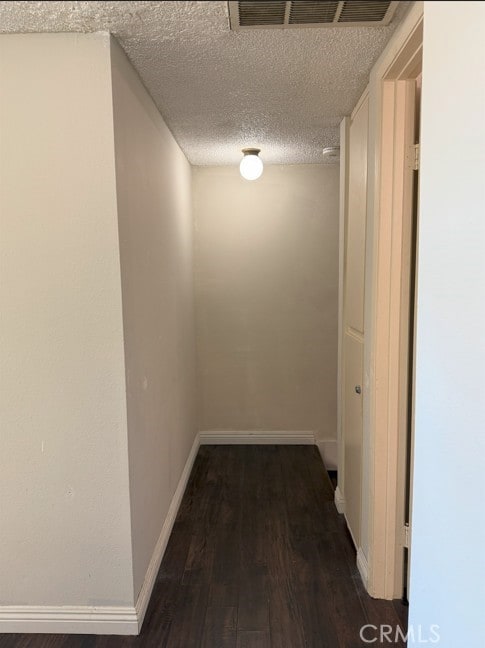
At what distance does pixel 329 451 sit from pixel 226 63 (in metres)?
2.80

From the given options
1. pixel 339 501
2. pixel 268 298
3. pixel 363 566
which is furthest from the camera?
pixel 268 298

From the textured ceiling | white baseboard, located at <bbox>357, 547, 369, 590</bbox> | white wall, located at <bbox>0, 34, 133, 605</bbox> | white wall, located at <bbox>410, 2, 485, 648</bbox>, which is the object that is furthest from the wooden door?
white wall, located at <bbox>410, 2, 485, 648</bbox>

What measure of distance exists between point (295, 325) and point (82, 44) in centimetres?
239

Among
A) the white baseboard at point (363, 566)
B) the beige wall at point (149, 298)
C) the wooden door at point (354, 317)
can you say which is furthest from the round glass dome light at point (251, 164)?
the white baseboard at point (363, 566)

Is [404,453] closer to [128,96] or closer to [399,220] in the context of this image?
[399,220]

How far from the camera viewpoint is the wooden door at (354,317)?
6.18 ft

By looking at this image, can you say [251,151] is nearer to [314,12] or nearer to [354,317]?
[354,317]

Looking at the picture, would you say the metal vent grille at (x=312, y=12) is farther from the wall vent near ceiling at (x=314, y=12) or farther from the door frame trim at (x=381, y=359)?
the door frame trim at (x=381, y=359)

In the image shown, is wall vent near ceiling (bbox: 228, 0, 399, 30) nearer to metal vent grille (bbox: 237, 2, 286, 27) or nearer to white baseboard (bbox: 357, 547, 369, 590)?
metal vent grille (bbox: 237, 2, 286, 27)

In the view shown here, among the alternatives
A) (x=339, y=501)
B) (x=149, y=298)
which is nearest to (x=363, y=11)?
(x=149, y=298)

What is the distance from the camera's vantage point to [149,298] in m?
1.90

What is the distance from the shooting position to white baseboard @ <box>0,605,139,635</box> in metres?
1.58

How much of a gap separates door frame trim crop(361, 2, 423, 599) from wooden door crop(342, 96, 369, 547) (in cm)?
12

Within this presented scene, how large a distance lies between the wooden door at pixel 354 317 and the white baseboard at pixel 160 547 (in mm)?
921
